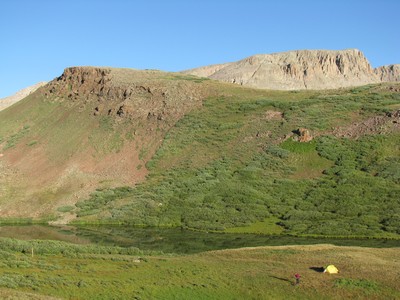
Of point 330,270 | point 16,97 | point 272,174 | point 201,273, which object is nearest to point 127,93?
point 272,174

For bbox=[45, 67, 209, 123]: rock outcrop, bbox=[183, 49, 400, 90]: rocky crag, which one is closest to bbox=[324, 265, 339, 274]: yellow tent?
bbox=[45, 67, 209, 123]: rock outcrop

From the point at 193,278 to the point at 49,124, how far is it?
234 feet

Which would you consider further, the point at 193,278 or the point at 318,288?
the point at 193,278

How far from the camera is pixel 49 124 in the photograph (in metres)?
91.0

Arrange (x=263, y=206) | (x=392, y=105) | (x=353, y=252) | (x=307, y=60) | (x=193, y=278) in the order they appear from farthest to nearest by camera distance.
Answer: (x=307, y=60) < (x=392, y=105) < (x=263, y=206) < (x=353, y=252) < (x=193, y=278)

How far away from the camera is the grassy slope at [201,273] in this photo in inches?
947

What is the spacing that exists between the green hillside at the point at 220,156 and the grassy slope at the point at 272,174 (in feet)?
0.57

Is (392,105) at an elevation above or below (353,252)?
Answer: above

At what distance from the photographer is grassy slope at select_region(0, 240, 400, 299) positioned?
78.9 feet

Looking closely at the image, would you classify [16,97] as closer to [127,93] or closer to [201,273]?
[127,93]

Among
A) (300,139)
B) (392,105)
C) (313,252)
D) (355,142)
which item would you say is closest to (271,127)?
(300,139)

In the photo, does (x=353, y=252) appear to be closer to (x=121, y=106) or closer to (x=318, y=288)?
(x=318, y=288)

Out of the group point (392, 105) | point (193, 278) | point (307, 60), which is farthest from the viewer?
point (307, 60)

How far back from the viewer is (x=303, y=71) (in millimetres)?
184500
